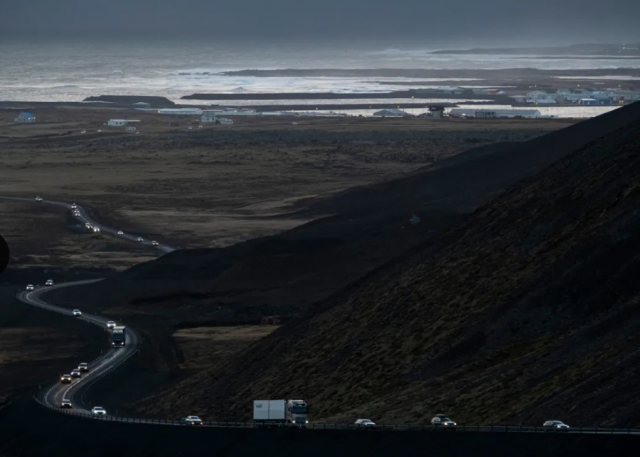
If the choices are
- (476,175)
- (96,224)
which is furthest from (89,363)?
(476,175)

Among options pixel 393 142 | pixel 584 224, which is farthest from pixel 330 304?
pixel 393 142

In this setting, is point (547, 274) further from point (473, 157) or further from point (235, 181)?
point (235, 181)

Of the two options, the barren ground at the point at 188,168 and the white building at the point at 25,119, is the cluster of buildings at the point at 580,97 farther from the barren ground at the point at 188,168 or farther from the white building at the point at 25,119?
the white building at the point at 25,119

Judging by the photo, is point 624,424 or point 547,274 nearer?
point 624,424

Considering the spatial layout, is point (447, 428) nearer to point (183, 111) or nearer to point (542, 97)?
point (183, 111)

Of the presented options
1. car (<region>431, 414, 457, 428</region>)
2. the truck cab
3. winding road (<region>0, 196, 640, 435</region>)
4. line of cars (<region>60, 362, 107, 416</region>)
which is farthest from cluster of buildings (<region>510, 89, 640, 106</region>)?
the truck cab

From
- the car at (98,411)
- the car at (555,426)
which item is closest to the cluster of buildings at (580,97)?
the car at (98,411)
